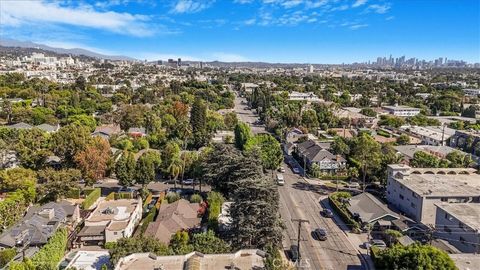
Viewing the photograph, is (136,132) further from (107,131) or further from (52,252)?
(52,252)

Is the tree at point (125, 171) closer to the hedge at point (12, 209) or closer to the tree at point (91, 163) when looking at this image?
the tree at point (91, 163)

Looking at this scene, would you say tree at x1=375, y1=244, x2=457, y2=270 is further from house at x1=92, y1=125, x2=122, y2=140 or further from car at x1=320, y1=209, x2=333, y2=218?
house at x1=92, y1=125, x2=122, y2=140

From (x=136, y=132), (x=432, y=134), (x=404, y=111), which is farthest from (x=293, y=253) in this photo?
(x=404, y=111)

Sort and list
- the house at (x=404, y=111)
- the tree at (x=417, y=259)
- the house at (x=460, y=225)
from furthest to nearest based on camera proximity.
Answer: the house at (x=404, y=111) < the house at (x=460, y=225) < the tree at (x=417, y=259)

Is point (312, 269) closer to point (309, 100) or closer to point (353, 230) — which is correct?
point (353, 230)

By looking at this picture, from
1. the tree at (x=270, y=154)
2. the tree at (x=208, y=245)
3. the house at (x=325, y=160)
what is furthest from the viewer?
the house at (x=325, y=160)

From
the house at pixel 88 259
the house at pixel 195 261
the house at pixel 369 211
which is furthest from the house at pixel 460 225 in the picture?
the house at pixel 88 259

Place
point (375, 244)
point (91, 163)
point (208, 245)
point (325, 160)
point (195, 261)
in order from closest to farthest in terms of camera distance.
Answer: point (195, 261) < point (208, 245) < point (375, 244) < point (91, 163) < point (325, 160)
